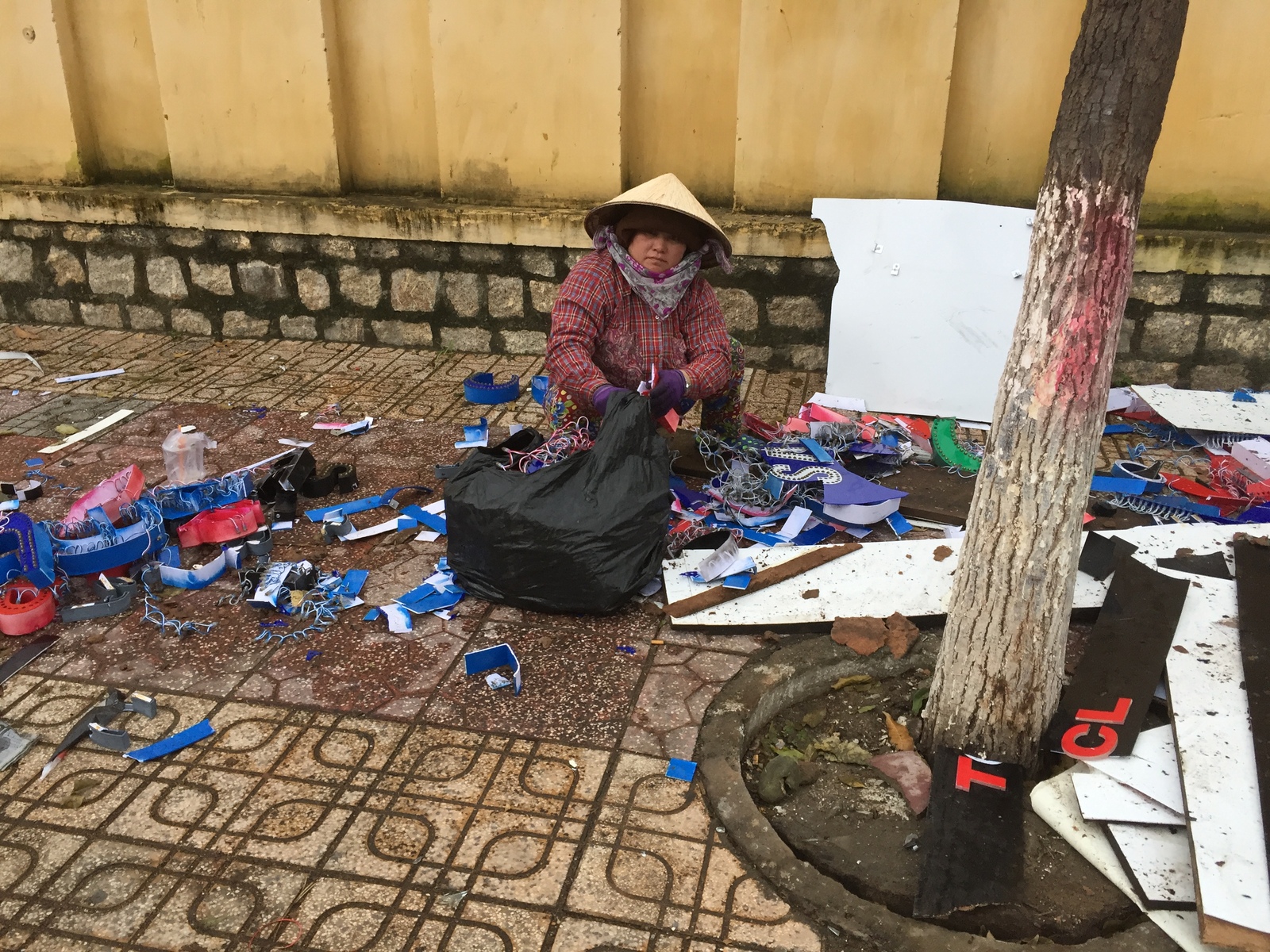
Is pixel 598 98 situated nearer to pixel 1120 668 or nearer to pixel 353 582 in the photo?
pixel 353 582

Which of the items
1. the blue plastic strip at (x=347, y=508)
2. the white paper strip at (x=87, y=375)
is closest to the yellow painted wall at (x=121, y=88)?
the white paper strip at (x=87, y=375)

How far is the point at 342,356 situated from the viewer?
6.66 meters

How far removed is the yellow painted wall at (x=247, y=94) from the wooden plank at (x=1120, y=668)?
5337 mm

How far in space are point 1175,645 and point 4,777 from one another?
11.9 ft

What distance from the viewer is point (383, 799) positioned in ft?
9.27

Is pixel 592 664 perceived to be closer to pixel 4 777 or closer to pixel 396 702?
pixel 396 702

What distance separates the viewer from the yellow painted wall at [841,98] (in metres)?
5.58

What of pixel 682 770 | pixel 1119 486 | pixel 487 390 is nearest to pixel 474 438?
pixel 487 390

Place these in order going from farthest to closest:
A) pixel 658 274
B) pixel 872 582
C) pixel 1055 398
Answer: pixel 658 274, pixel 872 582, pixel 1055 398

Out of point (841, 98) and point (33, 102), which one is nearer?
point (841, 98)

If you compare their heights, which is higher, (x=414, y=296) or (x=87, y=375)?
(x=414, y=296)

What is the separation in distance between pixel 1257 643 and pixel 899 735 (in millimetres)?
1213

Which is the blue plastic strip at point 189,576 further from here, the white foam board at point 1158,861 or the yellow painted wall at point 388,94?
the yellow painted wall at point 388,94

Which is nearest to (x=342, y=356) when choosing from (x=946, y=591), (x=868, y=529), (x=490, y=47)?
(x=490, y=47)
